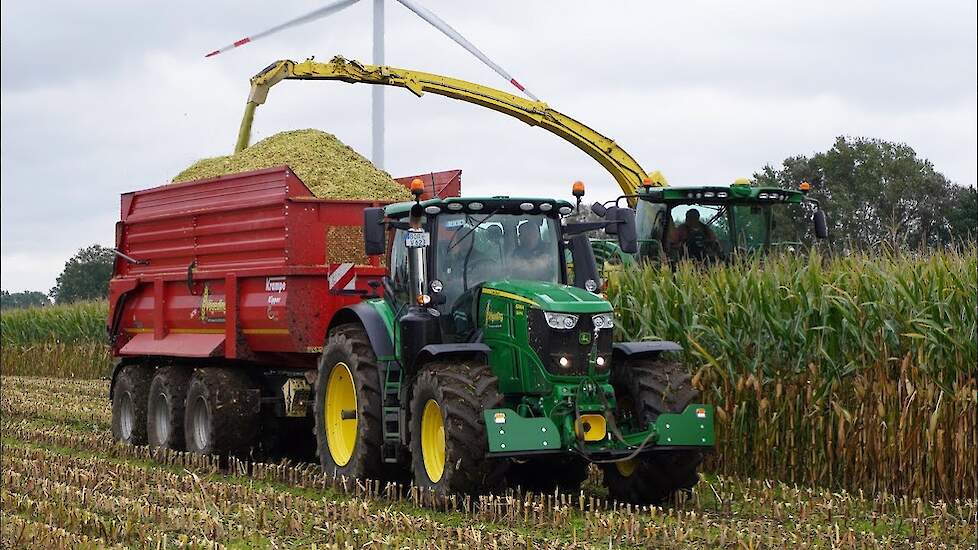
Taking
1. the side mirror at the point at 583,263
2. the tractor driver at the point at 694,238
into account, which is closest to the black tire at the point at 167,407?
the side mirror at the point at 583,263

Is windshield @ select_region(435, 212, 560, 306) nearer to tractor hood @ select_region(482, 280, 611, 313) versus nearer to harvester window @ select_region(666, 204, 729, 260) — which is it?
tractor hood @ select_region(482, 280, 611, 313)

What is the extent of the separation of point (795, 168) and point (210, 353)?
25569mm

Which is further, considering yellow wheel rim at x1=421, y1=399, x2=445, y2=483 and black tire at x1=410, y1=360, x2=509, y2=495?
yellow wheel rim at x1=421, y1=399, x2=445, y2=483

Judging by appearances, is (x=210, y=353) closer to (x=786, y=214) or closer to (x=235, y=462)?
(x=235, y=462)

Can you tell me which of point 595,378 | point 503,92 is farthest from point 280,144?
point 503,92

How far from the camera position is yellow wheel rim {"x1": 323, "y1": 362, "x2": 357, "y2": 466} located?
1129cm

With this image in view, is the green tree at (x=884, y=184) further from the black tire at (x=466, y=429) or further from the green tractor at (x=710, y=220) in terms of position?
the black tire at (x=466, y=429)

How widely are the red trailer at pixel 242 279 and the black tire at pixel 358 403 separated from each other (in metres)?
0.65

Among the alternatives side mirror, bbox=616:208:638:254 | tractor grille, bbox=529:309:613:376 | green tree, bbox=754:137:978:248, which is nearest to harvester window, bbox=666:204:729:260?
side mirror, bbox=616:208:638:254

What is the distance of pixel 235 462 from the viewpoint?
1295 centimetres

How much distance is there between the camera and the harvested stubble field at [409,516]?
8.27m

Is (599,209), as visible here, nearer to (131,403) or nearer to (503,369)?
(503,369)

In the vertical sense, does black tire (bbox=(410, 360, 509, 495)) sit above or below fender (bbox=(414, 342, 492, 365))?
below

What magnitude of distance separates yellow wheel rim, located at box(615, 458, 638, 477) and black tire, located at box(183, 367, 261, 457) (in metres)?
4.30
